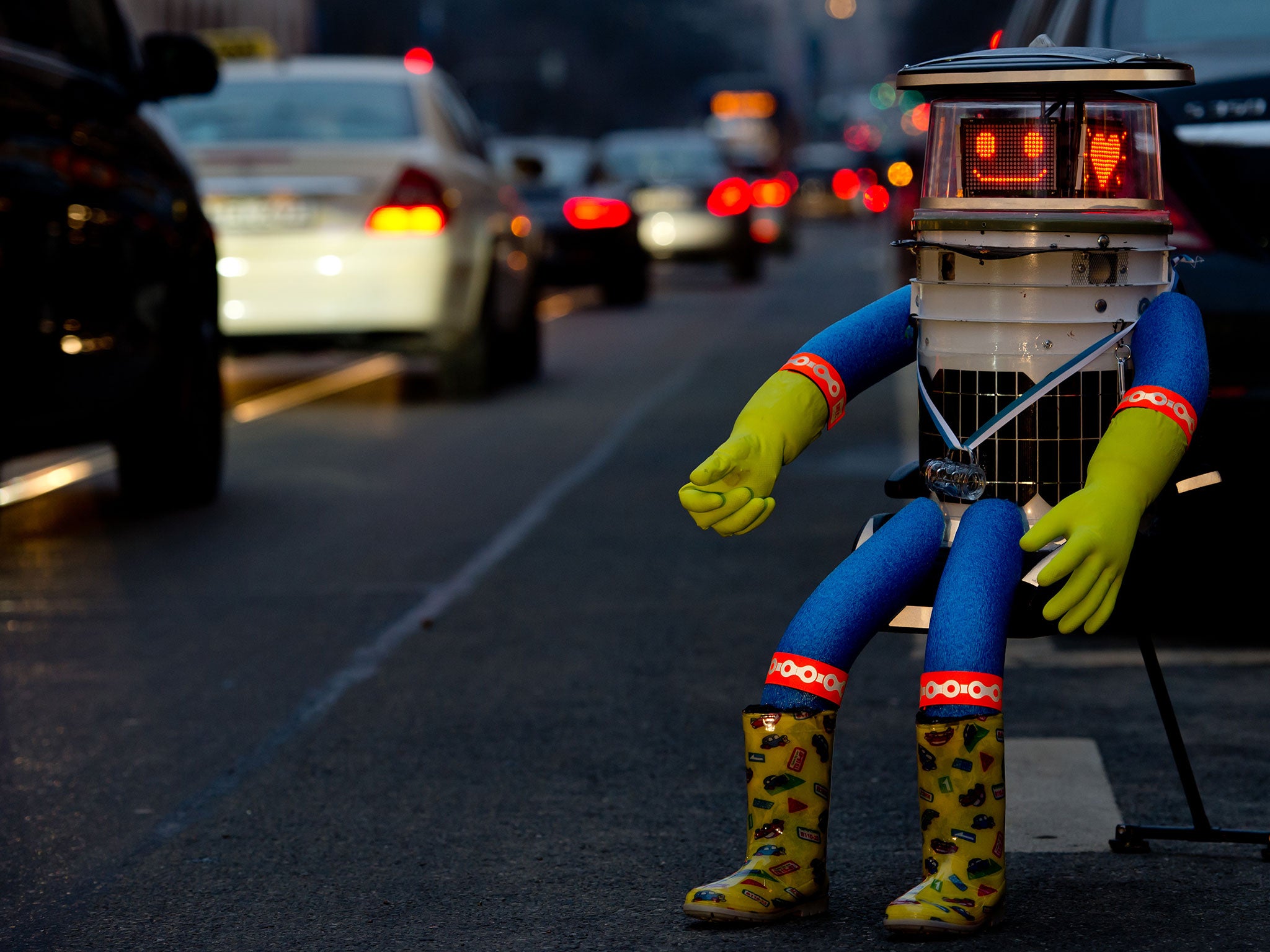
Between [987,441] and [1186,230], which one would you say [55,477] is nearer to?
[1186,230]

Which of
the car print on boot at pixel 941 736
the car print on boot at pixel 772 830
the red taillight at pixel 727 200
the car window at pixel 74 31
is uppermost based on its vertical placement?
the car window at pixel 74 31

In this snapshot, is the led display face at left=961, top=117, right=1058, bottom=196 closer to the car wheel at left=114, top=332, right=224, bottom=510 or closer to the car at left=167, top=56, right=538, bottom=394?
the car wheel at left=114, top=332, right=224, bottom=510

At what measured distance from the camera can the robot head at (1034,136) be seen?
336 cm

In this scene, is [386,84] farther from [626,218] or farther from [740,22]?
[740,22]

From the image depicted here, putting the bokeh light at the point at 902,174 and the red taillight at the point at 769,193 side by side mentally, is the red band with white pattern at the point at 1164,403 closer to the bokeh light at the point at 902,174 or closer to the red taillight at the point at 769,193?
the bokeh light at the point at 902,174

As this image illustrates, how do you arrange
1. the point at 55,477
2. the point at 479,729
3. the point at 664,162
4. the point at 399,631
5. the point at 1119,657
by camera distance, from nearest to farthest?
the point at 479,729
the point at 1119,657
the point at 399,631
the point at 55,477
the point at 664,162

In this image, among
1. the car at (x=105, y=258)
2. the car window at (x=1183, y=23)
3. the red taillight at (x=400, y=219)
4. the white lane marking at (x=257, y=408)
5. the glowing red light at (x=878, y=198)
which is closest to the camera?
the car window at (x=1183, y=23)

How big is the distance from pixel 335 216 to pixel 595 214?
1073 cm

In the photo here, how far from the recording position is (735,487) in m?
3.46

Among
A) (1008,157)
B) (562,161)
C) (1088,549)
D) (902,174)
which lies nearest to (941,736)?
(1088,549)

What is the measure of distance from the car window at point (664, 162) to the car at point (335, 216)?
14.3 metres

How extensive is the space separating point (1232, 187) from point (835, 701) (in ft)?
8.35

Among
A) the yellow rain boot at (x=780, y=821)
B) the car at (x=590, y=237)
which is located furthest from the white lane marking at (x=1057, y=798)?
the car at (x=590, y=237)

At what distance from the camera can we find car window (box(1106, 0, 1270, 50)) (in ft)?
20.1
